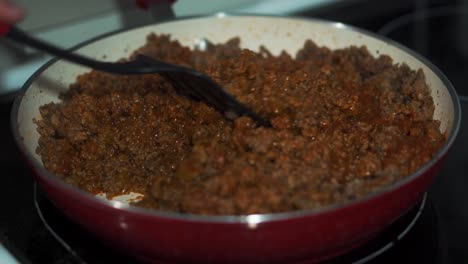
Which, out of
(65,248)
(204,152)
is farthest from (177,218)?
(65,248)

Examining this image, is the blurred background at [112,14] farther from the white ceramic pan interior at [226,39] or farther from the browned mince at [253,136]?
the browned mince at [253,136]

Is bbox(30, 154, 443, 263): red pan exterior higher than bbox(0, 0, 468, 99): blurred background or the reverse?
the reverse

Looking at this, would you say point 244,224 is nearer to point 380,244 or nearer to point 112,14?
point 380,244

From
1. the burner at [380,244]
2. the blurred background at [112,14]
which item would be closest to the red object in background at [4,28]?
the burner at [380,244]

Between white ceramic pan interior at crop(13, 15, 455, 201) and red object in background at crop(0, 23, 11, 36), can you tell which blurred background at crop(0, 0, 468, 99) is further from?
red object in background at crop(0, 23, 11, 36)

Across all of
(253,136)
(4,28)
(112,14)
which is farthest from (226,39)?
(4,28)

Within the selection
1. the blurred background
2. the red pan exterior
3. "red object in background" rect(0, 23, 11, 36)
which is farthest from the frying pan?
the blurred background
